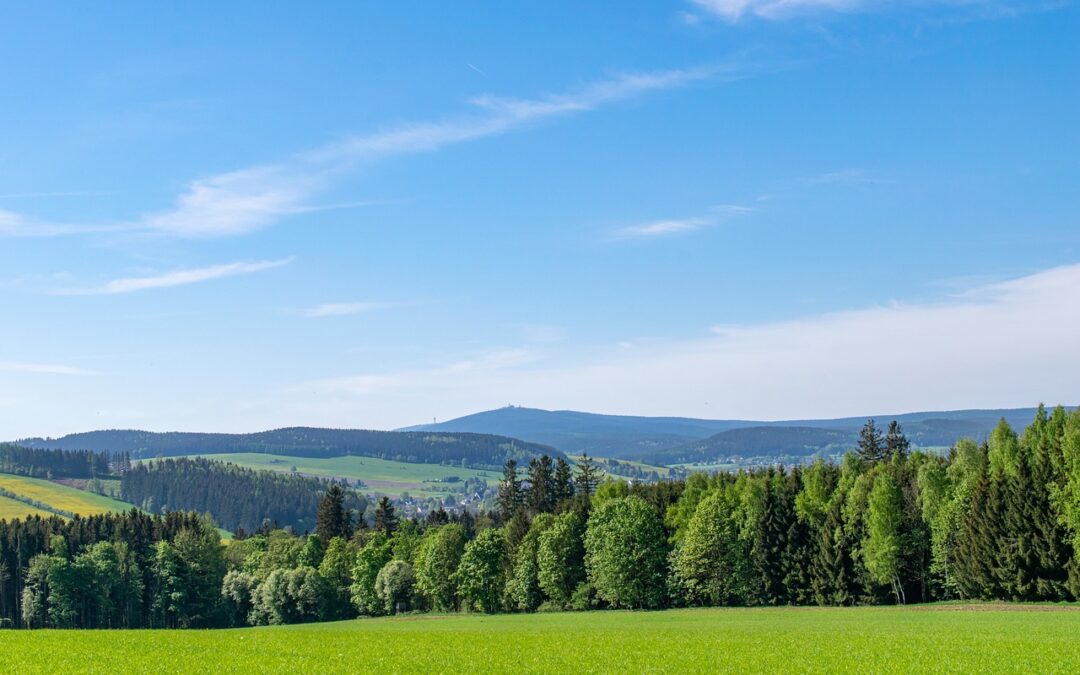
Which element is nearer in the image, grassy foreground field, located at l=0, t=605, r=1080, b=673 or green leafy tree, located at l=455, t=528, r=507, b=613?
grassy foreground field, located at l=0, t=605, r=1080, b=673

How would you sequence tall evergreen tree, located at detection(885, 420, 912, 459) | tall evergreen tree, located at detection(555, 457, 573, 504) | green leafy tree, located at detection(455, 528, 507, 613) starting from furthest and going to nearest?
tall evergreen tree, located at detection(555, 457, 573, 504) < tall evergreen tree, located at detection(885, 420, 912, 459) < green leafy tree, located at detection(455, 528, 507, 613)

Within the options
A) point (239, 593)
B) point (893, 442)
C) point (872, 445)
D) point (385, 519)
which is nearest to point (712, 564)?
point (872, 445)

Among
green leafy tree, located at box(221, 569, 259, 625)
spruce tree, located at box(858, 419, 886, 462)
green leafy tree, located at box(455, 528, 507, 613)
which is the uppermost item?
spruce tree, located at box(858, 419, 886, 462)

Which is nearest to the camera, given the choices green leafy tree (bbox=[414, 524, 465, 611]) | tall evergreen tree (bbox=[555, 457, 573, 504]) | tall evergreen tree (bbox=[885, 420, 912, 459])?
green leafy tree (bbox=[414, 524, 465, 611])

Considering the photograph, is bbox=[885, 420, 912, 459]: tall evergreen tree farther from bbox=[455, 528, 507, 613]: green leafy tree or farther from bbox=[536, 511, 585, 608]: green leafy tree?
bbox=[455, 528, 507, 613]: green leafy tree

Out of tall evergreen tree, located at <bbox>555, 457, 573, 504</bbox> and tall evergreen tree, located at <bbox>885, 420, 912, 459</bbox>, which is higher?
tall evergreen tree, located at <bbox>885, 420, 912, 459</bbox>

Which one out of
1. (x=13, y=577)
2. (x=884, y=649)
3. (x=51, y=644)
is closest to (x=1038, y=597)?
(x=884, y=649)

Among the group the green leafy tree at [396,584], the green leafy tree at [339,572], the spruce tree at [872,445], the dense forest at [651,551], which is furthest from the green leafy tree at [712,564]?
the green leafy tree at [339,572]

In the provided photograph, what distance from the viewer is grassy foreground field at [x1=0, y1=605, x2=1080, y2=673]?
46.4 m

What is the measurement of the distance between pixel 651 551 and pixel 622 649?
59189 mm

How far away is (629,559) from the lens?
113m

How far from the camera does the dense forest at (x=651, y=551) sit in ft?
300

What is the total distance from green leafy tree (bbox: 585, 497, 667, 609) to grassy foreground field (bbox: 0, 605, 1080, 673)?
34.8m

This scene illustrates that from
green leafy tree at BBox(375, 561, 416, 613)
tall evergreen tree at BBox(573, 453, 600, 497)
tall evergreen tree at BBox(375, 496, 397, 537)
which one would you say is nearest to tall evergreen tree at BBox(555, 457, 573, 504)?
tall evergreen tree at BBox(573, 453, 600, 497)
